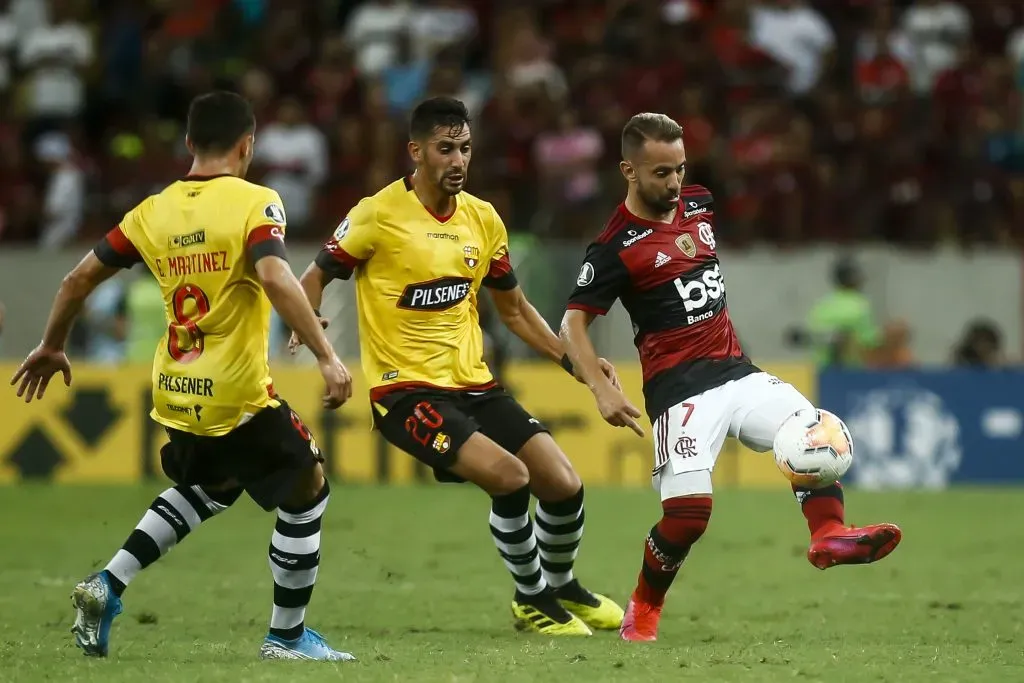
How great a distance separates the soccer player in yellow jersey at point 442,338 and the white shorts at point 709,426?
479 mm

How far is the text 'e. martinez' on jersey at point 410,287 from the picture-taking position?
27.7 feet

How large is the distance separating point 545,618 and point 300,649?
158 centimetres

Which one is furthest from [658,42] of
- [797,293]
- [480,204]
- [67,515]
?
[480,204]

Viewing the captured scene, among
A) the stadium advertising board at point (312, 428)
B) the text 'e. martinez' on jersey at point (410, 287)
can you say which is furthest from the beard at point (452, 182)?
the stadium advertising board at point (312, 428)

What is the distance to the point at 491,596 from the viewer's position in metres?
9.95

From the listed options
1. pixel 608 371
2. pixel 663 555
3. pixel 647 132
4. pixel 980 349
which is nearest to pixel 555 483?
pixel 608 371

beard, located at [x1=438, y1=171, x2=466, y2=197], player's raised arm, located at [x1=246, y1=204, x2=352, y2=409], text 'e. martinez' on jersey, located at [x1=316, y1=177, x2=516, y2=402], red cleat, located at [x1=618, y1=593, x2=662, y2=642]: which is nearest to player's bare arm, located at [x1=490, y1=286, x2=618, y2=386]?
text 'e. martinez' on jersey, located at [x1=316, y1=177, x2=516, y2=402]

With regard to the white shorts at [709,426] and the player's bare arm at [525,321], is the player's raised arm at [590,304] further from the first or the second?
the player's bare arm at [525,321]

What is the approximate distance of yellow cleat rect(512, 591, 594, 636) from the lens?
8.45 metres

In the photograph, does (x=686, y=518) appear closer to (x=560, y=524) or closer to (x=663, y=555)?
(x=663, y=555)

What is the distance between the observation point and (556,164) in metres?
18.7

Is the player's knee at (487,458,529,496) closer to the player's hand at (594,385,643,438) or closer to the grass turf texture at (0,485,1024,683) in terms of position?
the player's hand at (594,385,643,438)

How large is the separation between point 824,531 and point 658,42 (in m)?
13.3

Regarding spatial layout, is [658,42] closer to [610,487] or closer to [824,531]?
[610,487]
